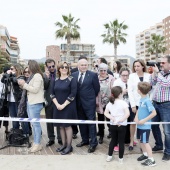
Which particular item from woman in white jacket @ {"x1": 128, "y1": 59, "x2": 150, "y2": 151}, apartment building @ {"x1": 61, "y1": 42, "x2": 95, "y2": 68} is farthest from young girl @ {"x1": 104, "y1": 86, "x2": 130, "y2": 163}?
apartment building @ {"x1": 61, "y1": 42, "x2": 95, "y2": 68}

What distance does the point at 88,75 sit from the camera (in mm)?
5082

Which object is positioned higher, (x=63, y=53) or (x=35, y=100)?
(x=63, y=53)

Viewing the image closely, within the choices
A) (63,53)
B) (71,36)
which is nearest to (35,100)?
(71,36)

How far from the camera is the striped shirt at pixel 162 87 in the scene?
451cm

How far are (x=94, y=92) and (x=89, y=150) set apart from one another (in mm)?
1160

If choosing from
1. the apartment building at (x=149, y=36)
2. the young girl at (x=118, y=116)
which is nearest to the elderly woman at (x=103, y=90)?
the young girl at (x=118, y=116)

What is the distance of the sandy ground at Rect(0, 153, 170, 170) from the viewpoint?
4.16m

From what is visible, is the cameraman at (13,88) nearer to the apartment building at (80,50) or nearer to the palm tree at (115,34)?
the palm tree at (115,34)

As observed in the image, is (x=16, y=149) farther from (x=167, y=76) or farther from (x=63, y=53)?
(x=63, y=53)

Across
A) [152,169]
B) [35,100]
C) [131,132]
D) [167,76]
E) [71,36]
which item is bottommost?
[152,169]

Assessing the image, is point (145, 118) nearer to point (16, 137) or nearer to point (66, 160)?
point (66, 160)

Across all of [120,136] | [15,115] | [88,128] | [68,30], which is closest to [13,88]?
[15,115]

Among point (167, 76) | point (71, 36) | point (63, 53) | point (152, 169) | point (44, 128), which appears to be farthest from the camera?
point (63, 53)

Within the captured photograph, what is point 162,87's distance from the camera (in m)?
4.56
